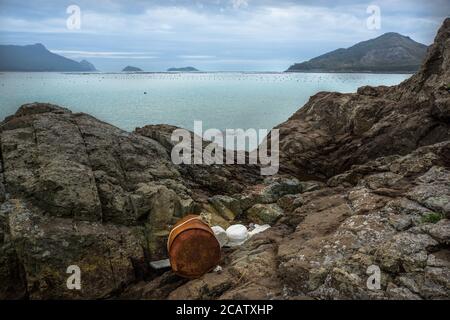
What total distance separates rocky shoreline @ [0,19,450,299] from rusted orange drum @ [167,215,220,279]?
0.36 metres

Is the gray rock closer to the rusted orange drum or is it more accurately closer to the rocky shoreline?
the rocky shoreline

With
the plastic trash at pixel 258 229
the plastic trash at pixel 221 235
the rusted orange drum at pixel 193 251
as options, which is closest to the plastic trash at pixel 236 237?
the plastic trash at pixel 221 235

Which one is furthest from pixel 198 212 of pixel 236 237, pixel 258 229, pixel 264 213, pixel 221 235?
pixel 264 213

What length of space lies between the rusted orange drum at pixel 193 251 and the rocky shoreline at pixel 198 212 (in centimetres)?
36

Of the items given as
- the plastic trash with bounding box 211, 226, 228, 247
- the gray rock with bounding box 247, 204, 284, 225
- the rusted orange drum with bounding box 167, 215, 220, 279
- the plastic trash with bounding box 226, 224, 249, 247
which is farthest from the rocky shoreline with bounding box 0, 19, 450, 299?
the plastic trash with bounding box 211, 226, 228, 247

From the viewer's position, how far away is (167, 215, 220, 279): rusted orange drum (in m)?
10.1

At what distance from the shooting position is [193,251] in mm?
10156

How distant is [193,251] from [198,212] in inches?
135

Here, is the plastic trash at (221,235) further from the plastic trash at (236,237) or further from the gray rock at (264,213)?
the gray rock at (264,213)

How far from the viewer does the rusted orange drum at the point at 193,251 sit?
10.1 m

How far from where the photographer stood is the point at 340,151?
71.3 feet

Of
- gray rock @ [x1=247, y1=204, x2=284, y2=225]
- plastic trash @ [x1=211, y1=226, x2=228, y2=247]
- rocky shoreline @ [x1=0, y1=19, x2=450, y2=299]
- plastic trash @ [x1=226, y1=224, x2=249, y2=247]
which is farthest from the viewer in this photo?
gray rock @ [x1=247, y1=204, x2=284, y2=225]

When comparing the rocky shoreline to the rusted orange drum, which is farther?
the rusted orange drum

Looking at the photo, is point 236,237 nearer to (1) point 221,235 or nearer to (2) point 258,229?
(1) point 221,235
